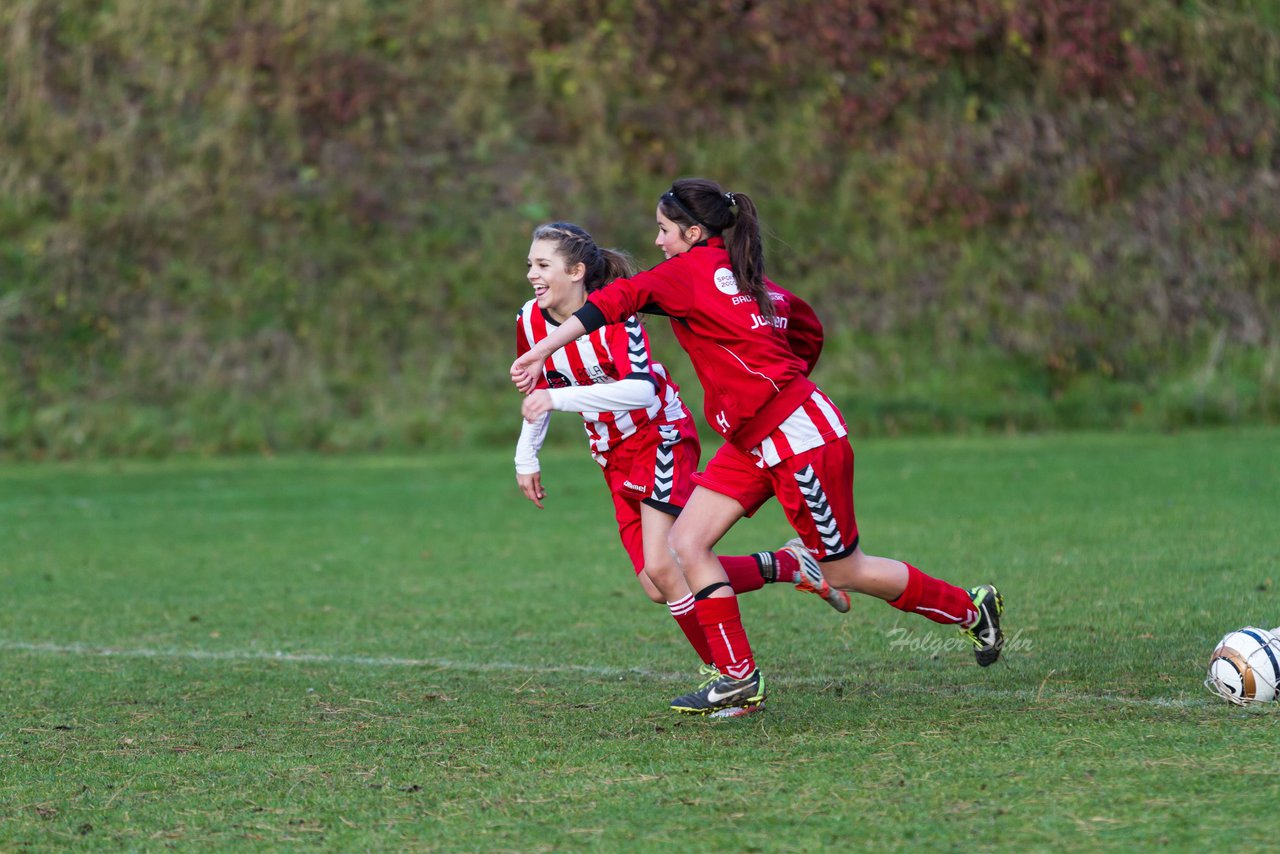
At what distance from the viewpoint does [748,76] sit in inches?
826

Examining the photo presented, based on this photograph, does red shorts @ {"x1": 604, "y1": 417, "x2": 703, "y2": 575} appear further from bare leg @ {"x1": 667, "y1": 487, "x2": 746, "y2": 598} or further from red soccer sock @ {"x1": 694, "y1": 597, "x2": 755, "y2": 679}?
red soccer sock @ {"x1": 694, "y1": 597, "x2": 755, "y2": 679}

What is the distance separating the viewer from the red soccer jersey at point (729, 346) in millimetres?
5219

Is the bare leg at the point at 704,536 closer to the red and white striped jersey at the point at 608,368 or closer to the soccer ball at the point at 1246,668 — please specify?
the red and white striped jersey at the point at 608,368

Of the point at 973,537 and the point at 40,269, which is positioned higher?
the point at 40,269

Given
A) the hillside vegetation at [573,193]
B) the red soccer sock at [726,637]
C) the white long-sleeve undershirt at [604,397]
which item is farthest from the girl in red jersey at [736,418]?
the hillside vegetation at [573,193]

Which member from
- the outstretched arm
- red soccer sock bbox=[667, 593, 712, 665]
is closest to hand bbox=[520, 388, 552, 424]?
the outstretched arm

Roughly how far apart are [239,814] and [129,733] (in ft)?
4.49

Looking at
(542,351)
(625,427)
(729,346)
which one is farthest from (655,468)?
(542,351)

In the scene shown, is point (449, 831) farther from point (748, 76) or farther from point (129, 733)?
point (748, 76)

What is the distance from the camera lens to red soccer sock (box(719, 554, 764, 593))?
5977mm

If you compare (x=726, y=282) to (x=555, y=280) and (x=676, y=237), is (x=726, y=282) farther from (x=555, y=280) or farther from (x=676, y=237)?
(x=555, y=280)

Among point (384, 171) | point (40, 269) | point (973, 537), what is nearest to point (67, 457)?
point (40, 269)

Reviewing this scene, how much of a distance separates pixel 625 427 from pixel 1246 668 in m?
2.29

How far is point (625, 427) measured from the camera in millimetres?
5875
